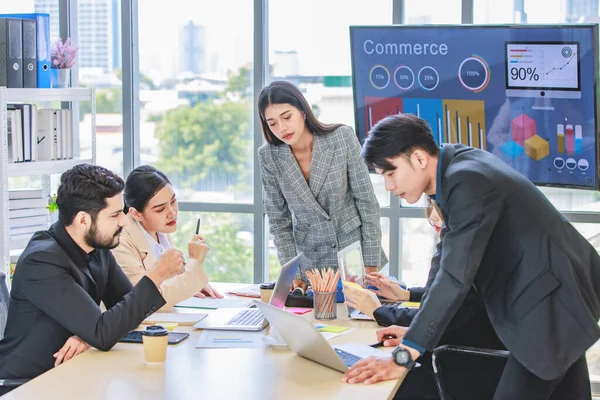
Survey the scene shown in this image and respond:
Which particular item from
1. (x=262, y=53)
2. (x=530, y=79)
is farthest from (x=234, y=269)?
(x=530, y=79)

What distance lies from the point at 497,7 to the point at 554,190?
1.07 meters

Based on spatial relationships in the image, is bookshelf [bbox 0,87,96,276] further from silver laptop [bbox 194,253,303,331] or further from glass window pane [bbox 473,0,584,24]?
glass window pane [bbox 473,0,584,24]

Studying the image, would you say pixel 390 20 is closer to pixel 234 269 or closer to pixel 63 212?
pixel 234 269

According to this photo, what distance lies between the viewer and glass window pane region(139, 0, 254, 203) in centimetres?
486

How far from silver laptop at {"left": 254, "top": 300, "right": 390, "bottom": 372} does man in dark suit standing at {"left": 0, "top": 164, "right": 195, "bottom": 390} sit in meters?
0.45

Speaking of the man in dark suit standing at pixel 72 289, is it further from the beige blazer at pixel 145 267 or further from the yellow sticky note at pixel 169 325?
the beige blazer at pixel 145 267

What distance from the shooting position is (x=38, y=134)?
442 centimetres

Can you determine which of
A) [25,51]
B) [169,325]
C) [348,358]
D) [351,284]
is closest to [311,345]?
[348,358]

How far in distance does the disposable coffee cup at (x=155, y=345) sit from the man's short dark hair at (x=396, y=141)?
31.7 inches

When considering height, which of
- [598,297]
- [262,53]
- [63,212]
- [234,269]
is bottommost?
[234,269]

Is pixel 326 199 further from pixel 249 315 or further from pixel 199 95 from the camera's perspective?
pixel 199 95

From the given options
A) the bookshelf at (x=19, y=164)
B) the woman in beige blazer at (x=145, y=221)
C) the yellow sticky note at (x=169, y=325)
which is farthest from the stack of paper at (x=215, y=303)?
the bookshelf at (x=19, y=164)

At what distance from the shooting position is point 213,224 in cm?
497

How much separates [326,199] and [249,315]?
929 millimetres
